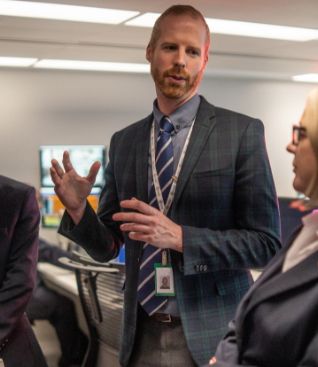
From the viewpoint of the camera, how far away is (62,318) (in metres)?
4.66

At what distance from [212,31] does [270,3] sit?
124 centimetres

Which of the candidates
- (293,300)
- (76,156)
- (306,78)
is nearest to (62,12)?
(293,300)

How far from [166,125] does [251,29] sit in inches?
98.3

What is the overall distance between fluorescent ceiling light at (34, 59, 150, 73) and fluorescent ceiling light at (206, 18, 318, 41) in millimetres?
2087

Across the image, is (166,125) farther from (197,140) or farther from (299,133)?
(299,133)

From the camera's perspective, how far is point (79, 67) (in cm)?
639

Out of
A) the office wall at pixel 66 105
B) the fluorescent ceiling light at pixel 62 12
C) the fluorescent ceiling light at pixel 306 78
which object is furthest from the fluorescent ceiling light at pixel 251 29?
the office wall at pixel 66 105

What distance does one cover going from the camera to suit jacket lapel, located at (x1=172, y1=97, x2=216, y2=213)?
5.35ft

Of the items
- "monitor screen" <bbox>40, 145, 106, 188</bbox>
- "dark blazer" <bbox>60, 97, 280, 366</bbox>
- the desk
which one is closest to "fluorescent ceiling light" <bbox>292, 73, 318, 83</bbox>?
"monitor screen" <bbox>40, 145, 106, 188</bbox>

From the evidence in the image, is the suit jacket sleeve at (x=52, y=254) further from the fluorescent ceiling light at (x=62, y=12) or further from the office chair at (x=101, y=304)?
the fluorescent ceiling light at (x=62, y=12)

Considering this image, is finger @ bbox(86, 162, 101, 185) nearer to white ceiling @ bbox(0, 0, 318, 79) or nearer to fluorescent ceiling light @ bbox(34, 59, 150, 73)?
white ceiling @ bbox(0, 0, 318, 79)

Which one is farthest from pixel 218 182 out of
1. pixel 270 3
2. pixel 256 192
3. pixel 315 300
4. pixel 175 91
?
pixel 270 3

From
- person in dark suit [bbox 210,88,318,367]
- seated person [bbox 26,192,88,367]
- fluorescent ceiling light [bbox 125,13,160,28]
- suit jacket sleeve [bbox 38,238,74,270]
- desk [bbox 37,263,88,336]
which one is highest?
fluorescent ceiling light [bbox 125,13,160,28]

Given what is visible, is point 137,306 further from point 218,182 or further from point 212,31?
point 212,31
